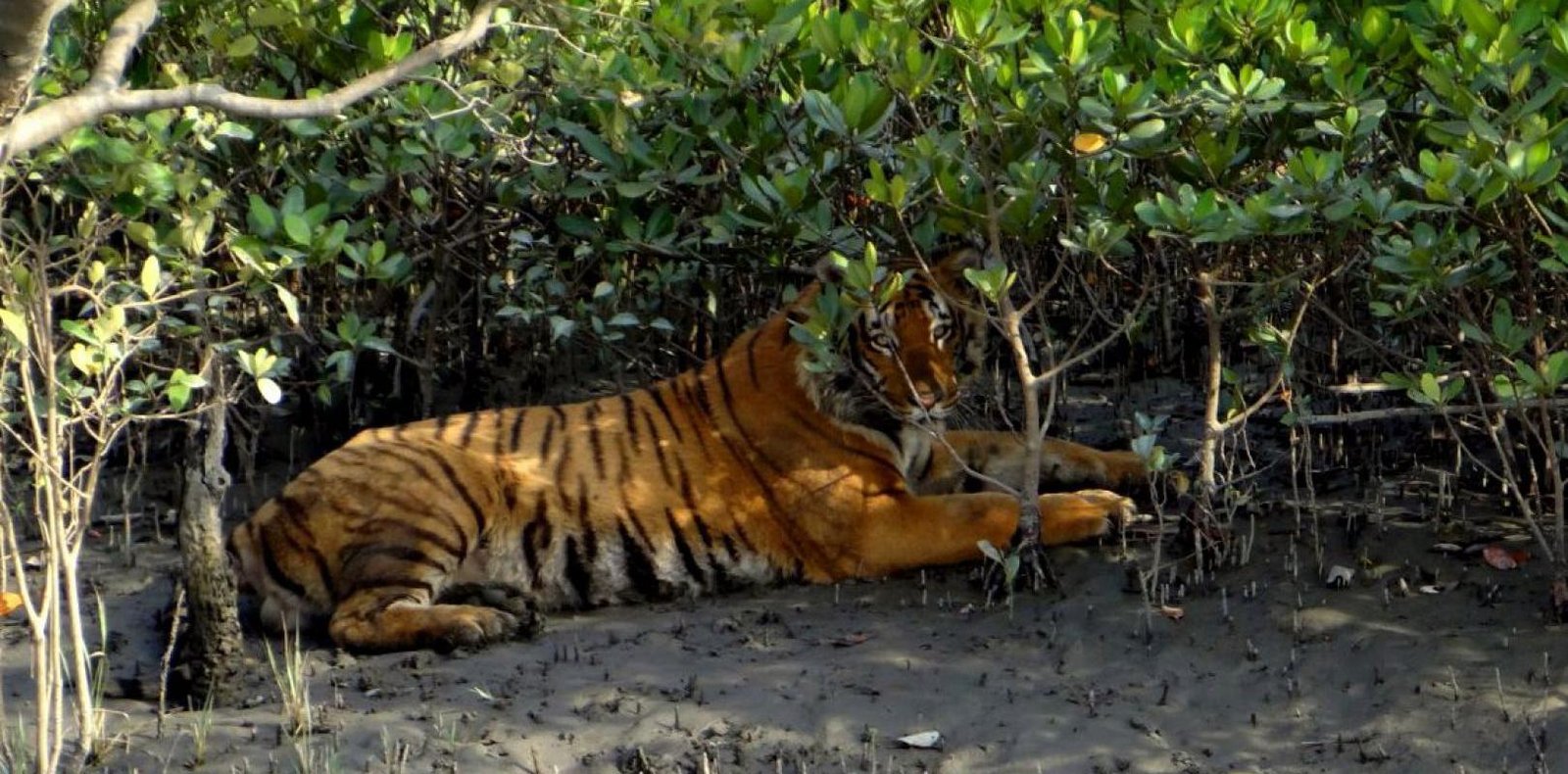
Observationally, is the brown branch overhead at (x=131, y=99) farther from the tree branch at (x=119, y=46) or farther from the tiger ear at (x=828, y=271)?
the tiger ear at (x=828, y=271)

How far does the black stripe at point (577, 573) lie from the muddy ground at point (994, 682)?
0.14 meters

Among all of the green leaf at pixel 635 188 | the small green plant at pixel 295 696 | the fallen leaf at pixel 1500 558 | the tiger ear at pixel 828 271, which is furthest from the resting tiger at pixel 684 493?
the fallen leaf at pixel 1500 558

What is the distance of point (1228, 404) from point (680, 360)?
2046 mm

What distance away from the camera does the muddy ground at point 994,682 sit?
488cm

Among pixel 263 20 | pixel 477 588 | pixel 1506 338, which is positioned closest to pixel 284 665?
pixel 477 588

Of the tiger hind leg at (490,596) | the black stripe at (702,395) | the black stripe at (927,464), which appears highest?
the black stripe at (702,395)

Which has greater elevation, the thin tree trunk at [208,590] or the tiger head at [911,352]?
the tiger head at [911,352]

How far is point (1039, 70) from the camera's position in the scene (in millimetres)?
5125

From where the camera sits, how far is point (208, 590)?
5.14m

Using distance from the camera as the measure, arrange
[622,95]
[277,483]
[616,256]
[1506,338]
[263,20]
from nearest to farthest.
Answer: [1506,338], [263,20], [622,95], [616,256], [277,483]

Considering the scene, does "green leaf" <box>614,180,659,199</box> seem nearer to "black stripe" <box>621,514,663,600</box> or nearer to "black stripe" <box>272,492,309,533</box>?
"black stripe" <box>621,514,663,600</box>

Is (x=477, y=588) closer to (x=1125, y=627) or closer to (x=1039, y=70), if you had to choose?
(x=1125, y=627)

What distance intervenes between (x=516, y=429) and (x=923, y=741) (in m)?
2.15

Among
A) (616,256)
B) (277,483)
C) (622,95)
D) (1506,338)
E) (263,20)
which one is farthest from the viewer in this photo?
(277,483)
